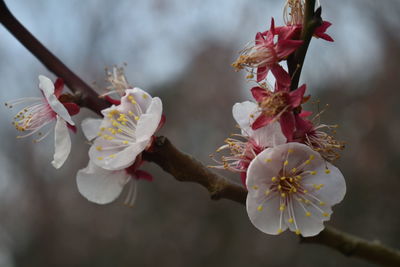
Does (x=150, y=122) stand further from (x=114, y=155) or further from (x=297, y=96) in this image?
(x=297, y=96)

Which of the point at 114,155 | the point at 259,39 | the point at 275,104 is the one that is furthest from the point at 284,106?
the point at 114,155

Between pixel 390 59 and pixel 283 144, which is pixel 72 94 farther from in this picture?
pixel 390 59

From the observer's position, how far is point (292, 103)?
504 millimetres

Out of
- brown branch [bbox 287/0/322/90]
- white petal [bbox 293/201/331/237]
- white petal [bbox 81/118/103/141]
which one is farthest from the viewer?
white petal [bbox 81/118/103/141]

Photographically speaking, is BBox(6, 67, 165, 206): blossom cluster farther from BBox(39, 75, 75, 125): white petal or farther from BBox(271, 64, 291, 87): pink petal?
BBox(271, 64, 291, 87): pink petal

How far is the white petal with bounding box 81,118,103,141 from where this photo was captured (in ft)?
2.32

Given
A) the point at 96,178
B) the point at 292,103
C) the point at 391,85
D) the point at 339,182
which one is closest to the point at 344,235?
the point at 339,182

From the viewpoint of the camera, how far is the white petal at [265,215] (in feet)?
1.81

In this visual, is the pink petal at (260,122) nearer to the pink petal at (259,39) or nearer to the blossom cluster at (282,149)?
the blossom cluster at (282,149)

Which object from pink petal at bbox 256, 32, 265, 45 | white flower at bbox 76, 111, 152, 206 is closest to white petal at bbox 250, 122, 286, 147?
pink petal at bbox 256, 32, 265, 45

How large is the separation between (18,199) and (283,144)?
5482mm

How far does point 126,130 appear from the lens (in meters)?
0.67

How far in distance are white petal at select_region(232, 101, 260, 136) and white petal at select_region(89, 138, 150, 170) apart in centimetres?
14

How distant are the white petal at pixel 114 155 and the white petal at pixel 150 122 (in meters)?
0.01
